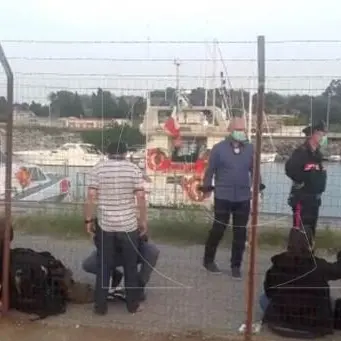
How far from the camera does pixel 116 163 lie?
18.4 feet

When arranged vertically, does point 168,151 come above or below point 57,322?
above

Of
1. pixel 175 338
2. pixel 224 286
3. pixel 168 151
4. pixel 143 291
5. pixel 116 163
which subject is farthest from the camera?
pixel 168 151

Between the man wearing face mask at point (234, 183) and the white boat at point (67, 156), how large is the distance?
4.54 ft

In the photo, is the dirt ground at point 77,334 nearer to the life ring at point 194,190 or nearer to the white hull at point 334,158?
the white hull at point 334,158

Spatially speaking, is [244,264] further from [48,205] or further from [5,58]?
[5,58]

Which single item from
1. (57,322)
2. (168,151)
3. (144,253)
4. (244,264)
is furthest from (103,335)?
Result: (168,151)

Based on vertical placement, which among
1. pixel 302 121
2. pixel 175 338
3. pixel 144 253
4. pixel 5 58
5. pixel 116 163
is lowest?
pixel 175 338

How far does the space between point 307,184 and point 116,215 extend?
2.43m

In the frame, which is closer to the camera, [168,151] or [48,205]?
[48,205]

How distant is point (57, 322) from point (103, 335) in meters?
0.46

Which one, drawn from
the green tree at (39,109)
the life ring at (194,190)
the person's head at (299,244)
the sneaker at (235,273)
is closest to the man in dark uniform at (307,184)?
the sneaker at (235,273)

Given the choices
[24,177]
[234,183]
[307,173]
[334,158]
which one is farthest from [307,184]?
[24,177]

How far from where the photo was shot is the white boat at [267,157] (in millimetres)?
5191

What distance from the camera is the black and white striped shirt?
18.3 feet
